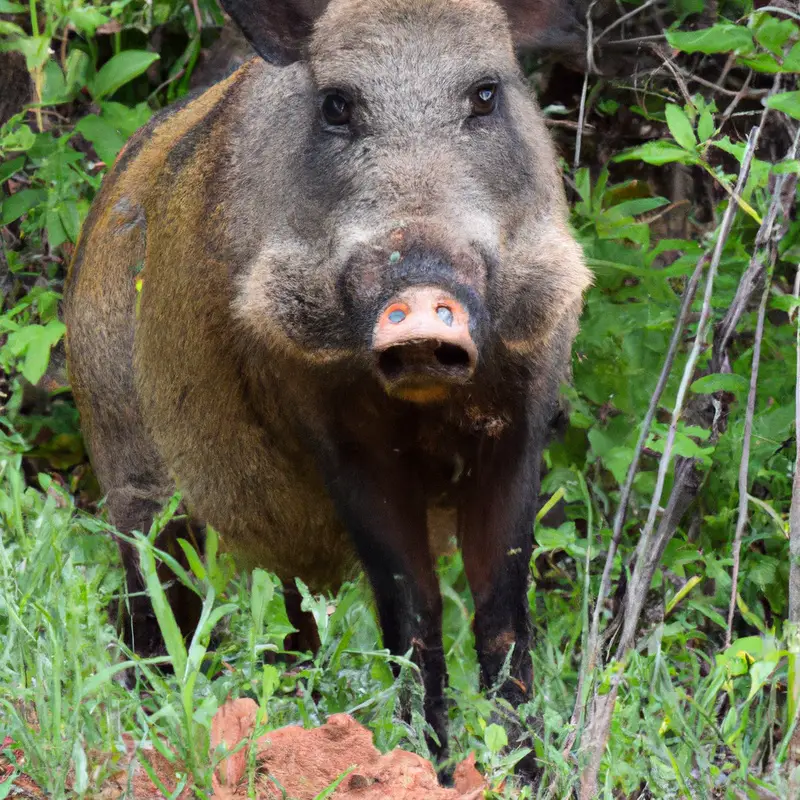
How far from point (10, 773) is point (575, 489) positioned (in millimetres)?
2203

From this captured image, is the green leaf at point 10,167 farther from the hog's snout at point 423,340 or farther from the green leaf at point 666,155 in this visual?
the hog's snout at point 423,340

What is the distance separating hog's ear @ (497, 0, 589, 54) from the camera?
363cm

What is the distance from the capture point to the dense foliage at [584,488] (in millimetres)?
2781

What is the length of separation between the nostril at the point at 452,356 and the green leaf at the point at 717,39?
112cm

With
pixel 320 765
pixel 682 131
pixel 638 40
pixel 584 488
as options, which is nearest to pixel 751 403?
pixel 584 488

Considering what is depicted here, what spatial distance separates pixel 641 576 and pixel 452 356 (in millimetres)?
743

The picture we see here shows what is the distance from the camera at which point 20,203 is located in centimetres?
520

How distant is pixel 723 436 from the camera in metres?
3.99

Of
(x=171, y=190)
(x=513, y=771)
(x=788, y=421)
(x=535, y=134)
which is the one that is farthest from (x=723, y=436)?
(x=171, y=190)

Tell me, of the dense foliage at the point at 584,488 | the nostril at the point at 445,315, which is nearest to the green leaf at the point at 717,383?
the dense foliage at the point at 584,488

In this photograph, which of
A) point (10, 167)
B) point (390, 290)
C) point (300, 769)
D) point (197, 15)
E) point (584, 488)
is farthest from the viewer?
point (197, 15)

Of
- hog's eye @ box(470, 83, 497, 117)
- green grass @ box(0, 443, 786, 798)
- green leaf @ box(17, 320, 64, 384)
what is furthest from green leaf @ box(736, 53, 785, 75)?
green leaf @ box(17, 320, 64, 384)

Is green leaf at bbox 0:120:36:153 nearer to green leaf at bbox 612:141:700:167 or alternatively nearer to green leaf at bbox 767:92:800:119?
green leaf at bbox 612:141:700:167

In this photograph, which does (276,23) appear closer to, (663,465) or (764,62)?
(764,62)
